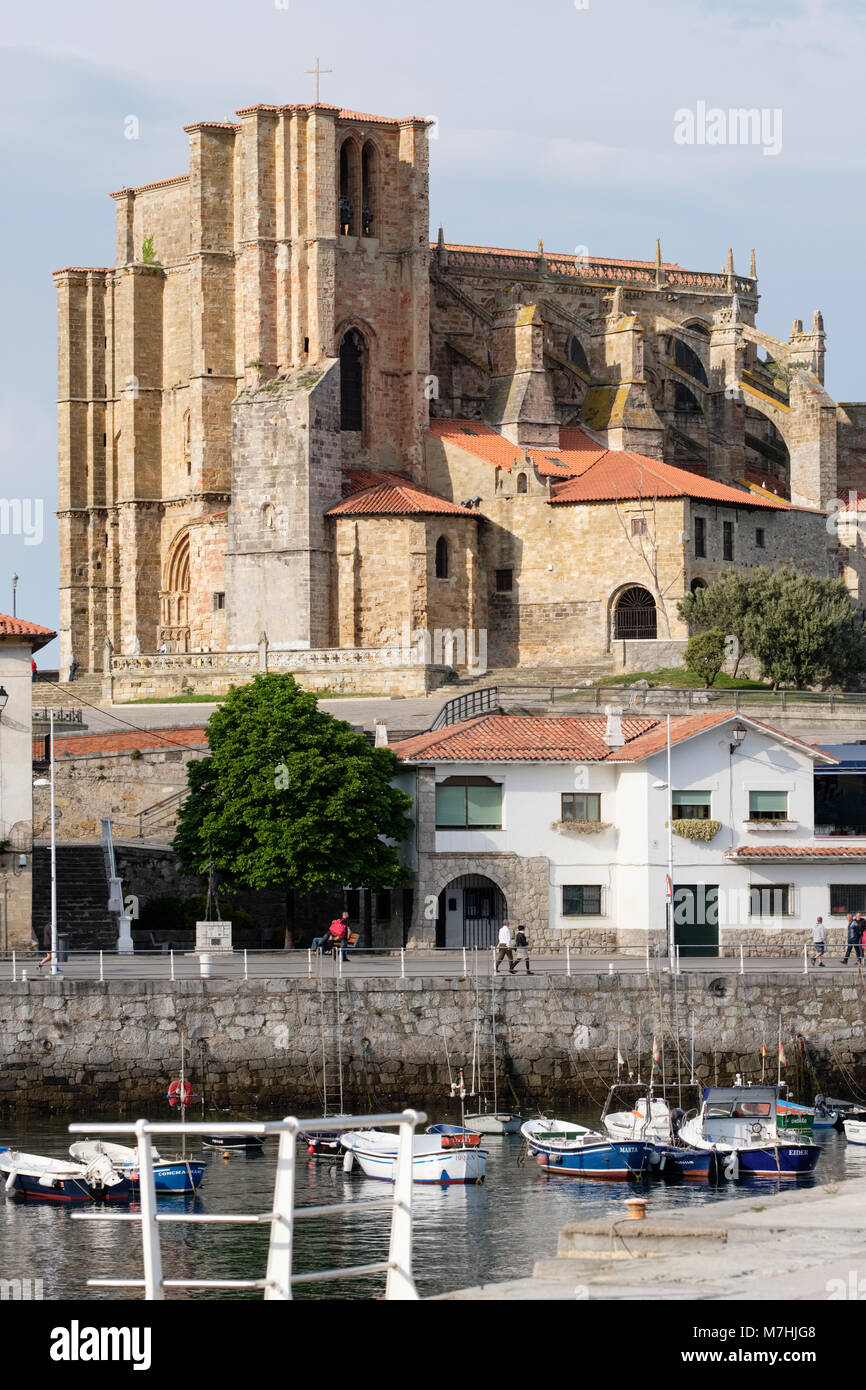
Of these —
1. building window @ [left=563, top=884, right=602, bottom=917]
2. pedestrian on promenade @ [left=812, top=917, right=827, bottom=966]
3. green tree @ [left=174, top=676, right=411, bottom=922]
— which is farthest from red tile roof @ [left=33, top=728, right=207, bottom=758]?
pedestrian on promenade @ [left=812, top=917, right=827, bottom=966]

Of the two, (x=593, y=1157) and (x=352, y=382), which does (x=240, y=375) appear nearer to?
(x=352, y=382)

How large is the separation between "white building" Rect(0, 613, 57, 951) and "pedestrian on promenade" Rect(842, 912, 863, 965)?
1541cm

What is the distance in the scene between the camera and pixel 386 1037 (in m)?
37.8

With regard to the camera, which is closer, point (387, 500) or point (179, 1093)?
point (179, 1093)

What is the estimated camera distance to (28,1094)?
37.0 metres

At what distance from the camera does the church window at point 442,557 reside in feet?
256

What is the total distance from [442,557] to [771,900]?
3229 centimetres

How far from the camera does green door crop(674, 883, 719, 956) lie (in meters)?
47.3

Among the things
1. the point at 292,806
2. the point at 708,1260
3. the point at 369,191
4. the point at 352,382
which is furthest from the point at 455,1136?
the point at 369,191

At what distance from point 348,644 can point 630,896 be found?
30067 millimetres

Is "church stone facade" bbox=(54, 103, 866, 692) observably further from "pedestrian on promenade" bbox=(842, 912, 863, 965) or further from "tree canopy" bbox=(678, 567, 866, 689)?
"pedestrian on promenade" bbox=(842, 912, 863, 965)

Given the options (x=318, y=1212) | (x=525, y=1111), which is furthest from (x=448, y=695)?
(x=318, y=1212)

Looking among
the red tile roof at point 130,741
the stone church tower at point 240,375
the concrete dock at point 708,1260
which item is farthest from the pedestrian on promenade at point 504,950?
the stone church tower at point 240,375

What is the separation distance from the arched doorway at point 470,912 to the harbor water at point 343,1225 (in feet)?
42.8
